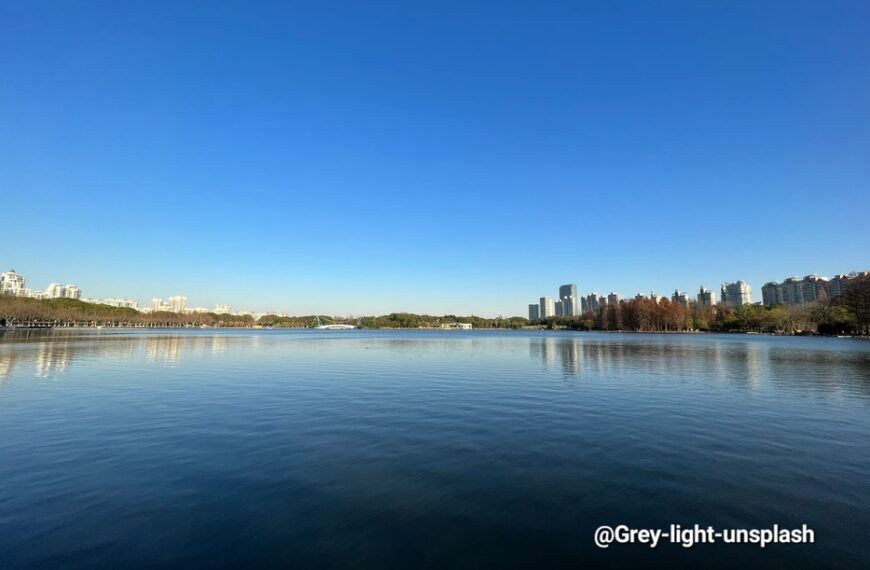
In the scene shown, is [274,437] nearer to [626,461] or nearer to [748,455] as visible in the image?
[626,461]

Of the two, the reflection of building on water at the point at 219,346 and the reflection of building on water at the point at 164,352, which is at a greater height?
the reflection of building on water at the point at 164,352

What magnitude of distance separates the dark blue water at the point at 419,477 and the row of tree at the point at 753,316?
399 feet

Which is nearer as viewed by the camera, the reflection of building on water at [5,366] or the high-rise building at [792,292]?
the reflection of building on water at [5,366]

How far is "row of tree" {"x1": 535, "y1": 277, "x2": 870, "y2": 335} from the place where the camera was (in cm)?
10471

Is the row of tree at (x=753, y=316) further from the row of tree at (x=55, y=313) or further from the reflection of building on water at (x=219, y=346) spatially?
the row of tree at (x=55, y=313)

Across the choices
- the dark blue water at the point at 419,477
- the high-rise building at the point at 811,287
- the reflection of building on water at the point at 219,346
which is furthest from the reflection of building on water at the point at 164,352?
the high-rise building at the point at 811,287

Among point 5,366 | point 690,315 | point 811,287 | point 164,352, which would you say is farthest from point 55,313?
point 811,287

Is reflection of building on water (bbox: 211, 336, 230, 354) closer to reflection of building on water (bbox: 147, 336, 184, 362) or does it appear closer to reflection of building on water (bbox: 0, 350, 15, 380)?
reflection of building on water (bbox: 147, 336, 184, 362)

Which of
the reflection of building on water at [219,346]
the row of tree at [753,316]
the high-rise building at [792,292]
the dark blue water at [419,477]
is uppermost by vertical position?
the high-rise building at [792,292]

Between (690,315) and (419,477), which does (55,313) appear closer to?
(419,477)

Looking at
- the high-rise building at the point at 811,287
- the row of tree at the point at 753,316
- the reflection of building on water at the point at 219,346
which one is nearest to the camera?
the reflection of building on water at the point at 219,346

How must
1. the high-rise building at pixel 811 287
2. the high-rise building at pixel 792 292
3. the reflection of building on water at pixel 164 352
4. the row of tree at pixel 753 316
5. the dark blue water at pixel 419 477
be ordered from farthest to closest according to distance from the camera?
the high-rise building at pixel 792 292
the high-rise building at pixel 811 287
the row of tree at pixel 753 316
the reflection of building on water at pixel 164 352
the dark blue water at pixel 419 477

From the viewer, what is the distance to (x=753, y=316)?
482 feet

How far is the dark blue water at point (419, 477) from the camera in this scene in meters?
6.45
